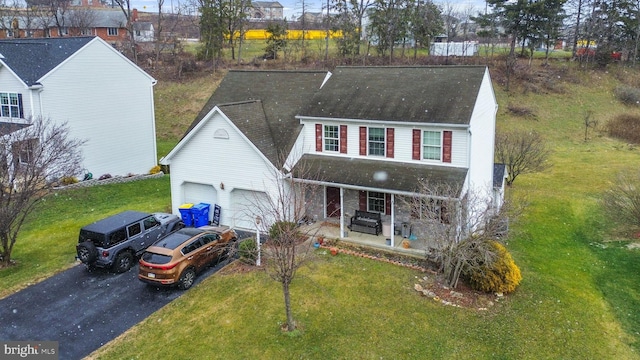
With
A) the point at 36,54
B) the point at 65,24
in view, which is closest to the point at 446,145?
the point at 36,54

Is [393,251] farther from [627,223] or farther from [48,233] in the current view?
[48,233]

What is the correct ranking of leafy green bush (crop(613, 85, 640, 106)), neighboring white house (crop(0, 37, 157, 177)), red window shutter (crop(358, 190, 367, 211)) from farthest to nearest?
leafy green bush (crop(613, 85, 640, 106)) → neighboring white house (crop(0, 37, 157, 177)) → red window shutter (crop(358, 190, 367, 211))

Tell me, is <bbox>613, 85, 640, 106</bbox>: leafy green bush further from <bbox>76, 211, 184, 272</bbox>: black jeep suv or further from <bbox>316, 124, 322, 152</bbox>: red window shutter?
<bbox>76, 211, 184, 272</bbox>: black jeep suv

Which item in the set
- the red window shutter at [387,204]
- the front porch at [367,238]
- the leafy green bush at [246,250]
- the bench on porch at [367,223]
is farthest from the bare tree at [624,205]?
the leafy green bush at [246,250]

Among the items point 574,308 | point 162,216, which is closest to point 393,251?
point 574,308

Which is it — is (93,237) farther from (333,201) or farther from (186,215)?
(333,201)

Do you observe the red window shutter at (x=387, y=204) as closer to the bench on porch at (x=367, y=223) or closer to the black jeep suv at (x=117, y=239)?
the bench on porch at (x=367, y=223)

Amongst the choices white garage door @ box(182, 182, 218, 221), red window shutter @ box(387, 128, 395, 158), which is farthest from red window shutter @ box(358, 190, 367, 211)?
white garage door @ box(182, 182, 218, 221)
